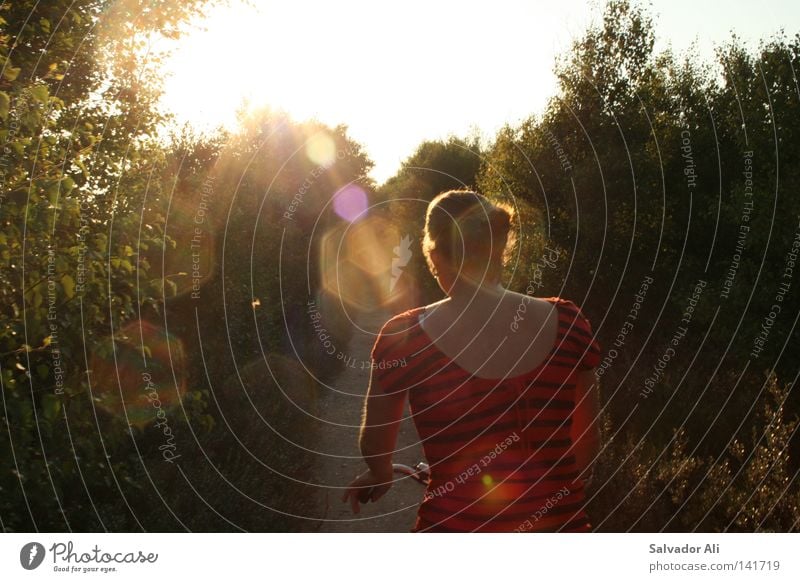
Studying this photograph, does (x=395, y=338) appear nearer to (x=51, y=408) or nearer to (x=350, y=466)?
(x=51, y=408)

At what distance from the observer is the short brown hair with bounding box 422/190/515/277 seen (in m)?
2.95

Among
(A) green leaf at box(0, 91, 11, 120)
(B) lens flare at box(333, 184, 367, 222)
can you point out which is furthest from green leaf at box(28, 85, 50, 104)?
(B) lens flare at box(333, 184, 367, 222)

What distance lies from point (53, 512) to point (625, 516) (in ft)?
19.3

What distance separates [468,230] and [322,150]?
33022mm

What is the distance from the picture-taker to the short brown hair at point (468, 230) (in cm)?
295

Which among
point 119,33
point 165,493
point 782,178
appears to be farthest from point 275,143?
point 119,33

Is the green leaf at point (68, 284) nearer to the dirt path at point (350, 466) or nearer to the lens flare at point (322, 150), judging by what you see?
the dirt path at point (350, 466)

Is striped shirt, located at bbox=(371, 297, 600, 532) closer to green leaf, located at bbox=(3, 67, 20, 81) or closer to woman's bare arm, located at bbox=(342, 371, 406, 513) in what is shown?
woman's bare arm, located at bbox=(342, 371, 406, 513)

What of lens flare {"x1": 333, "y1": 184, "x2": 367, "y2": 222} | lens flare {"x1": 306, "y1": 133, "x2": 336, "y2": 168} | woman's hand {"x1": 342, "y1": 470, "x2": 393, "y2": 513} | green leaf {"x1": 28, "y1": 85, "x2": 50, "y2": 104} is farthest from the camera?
lens flare {"x1": 333, "y1": 184, "x2": 367, "y2": 222}

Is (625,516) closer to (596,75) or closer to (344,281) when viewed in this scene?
(596,75)

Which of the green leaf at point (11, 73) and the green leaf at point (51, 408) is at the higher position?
the green leaf at point (11, 73)

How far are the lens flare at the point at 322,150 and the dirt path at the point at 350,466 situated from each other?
15.6 m

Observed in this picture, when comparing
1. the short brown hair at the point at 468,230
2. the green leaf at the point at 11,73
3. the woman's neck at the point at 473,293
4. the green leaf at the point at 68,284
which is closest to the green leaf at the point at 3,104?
the green leaf at the point at 11,73

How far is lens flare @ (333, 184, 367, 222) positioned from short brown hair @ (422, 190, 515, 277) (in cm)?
3065
